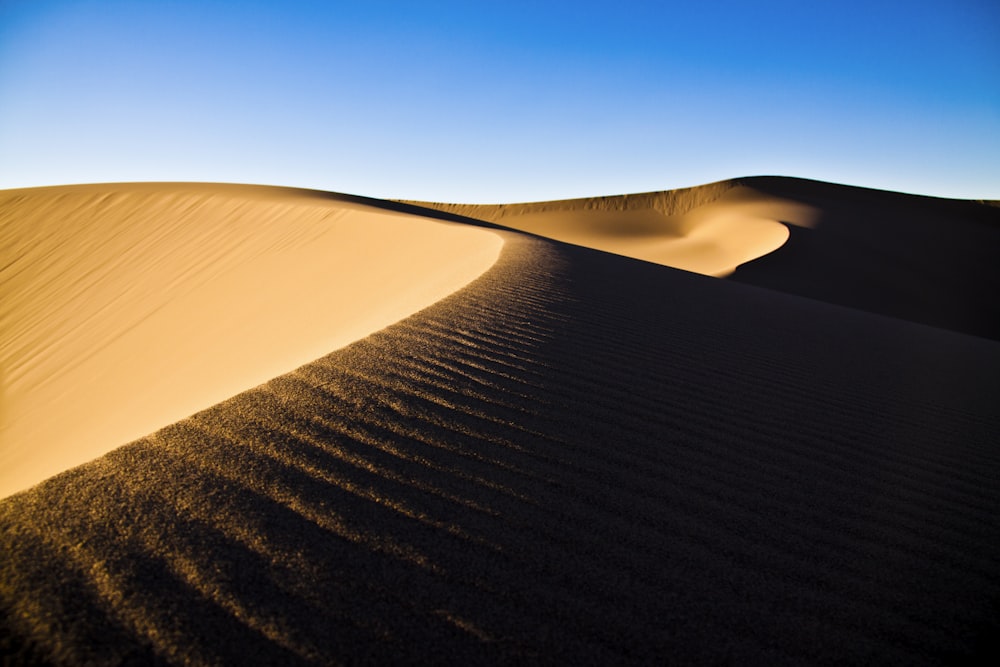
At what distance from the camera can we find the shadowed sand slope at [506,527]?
1447 mm

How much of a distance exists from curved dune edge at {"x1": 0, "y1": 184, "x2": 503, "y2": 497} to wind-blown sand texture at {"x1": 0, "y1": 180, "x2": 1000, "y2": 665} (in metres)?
1.14

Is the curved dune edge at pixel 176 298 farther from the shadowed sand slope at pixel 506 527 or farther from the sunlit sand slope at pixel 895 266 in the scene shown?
the sunlit sand slope at pixel 895 266

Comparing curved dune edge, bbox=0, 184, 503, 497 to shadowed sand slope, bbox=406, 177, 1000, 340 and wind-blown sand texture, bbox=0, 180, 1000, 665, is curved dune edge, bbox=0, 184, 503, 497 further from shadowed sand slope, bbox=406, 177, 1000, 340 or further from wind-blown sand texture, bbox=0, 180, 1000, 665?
shadowed sand slope, bbox=406, 177, 1000, 340

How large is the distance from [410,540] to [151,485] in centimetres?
85

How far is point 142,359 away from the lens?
6281 millimetres

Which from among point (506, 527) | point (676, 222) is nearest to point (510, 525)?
point (506, 527)

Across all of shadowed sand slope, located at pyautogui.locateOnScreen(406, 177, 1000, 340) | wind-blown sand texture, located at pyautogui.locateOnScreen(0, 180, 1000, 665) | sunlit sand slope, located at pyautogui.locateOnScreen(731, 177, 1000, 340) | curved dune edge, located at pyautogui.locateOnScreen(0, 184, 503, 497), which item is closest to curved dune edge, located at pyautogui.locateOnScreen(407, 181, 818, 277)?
shadowed sand slope, located at pyautogui.locateOnScreen(406, 177, 1000, 340)

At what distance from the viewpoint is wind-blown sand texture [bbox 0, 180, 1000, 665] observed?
1.45 metres

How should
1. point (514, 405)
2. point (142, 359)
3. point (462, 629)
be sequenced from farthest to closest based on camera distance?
point (142, 359)
point (514, 405)
point (462, 629)

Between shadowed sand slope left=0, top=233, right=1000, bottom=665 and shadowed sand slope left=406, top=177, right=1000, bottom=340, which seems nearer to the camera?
shadowed sand slope left=0, top=233, right=1000, bottom=665

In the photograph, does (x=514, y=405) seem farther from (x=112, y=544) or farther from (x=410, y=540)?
(x=112, y=544)

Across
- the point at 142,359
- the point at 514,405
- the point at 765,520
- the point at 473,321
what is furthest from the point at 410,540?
the point at 142,359

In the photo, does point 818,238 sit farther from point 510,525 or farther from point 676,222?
point 510,525

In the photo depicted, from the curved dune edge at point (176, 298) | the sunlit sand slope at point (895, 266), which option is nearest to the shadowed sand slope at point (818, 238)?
the sunlit sand slope at point (895, 266)
